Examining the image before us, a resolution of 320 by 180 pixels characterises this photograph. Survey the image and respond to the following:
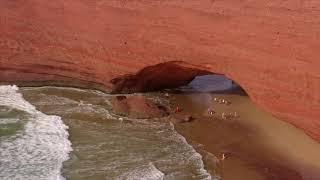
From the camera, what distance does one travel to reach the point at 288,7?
910cm

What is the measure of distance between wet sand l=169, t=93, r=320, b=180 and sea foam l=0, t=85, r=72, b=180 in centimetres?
234

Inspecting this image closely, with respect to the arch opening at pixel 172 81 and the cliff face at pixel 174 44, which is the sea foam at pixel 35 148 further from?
the arch opening at pixel 172 81

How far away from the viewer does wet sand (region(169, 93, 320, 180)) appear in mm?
8508

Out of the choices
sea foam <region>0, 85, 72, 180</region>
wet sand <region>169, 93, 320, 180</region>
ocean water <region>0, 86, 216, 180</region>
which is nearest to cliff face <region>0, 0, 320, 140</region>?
wet sand <region>169, 93, 320, 180</region>

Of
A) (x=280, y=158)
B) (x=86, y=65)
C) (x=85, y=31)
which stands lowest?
(x=280, y=158)

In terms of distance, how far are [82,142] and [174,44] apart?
275 centimetres

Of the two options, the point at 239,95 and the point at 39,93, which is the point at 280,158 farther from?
the point at 39,93

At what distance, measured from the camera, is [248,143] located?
962cm

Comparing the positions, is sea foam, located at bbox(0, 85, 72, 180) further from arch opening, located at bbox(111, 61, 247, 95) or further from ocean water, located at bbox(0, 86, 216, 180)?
arch opening, located at bbox(111, 61, 247, 95)

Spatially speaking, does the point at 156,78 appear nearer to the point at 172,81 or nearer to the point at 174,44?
the point at 172,81

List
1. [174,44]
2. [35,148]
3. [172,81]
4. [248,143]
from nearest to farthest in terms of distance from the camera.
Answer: [35,148], [248,143], [174,44], [172,81]

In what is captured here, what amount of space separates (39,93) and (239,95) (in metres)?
4.52

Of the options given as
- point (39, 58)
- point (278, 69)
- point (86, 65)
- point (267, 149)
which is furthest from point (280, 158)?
point (39, 58)

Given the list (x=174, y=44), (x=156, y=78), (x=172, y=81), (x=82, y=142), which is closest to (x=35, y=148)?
(x=82, y=142)
